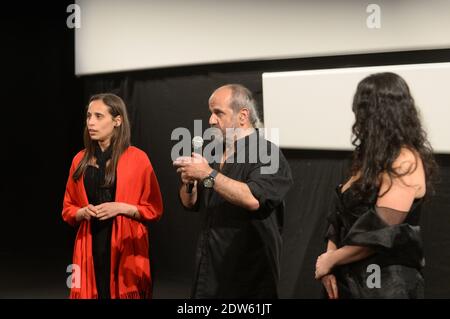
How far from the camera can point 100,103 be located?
3215 millimetres

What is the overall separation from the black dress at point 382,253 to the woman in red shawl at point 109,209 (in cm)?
115

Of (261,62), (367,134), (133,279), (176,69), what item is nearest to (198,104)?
(176,69)

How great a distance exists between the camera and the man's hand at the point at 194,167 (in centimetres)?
→ 266

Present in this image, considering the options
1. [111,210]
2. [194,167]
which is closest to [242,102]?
[194,167]

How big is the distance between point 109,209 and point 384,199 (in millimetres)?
1343

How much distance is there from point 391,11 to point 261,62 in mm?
858

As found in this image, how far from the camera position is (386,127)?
2.29 m

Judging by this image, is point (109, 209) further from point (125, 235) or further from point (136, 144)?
point (136, 144)

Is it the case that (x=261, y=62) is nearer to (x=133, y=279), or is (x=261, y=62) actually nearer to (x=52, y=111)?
(x=133, y=279)

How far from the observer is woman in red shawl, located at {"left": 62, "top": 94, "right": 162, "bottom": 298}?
3135 mm

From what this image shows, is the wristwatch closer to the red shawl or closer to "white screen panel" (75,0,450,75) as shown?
the red shawl
